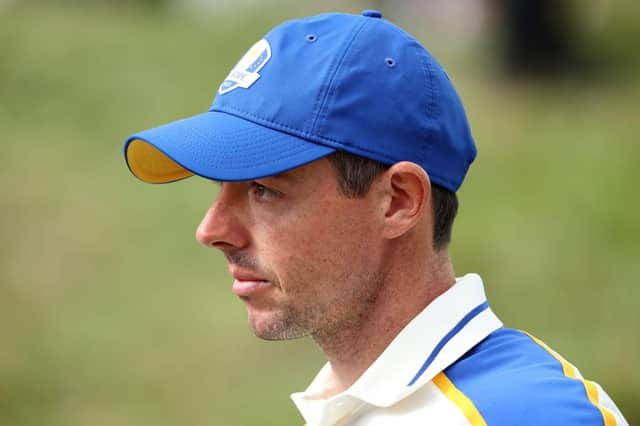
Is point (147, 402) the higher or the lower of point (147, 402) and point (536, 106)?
the lower

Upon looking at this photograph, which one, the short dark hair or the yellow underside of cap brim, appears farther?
the yellow underside of cap brim

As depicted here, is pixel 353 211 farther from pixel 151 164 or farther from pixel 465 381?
pixel 151 164

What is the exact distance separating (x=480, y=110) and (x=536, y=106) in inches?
18.4

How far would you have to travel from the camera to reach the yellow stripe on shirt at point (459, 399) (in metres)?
1.66

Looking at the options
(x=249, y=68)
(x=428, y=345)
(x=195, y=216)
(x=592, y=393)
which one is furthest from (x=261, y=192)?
(x=195, y=216)

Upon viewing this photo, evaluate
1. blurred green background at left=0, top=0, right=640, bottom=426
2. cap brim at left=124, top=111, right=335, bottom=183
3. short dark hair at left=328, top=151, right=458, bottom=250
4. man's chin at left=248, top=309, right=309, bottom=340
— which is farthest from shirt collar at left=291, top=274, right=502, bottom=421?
blurred green background at left=0, top=0, right=640, bottom=426

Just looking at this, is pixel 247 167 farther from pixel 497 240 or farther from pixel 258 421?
pixel 497 240

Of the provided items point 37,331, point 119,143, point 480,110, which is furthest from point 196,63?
point 37,331

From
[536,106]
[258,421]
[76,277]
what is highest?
[536,106]

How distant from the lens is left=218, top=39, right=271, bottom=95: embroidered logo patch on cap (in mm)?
1903

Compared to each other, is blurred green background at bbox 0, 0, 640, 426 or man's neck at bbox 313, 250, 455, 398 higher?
man's neck at bbox 313, 250, 455, 398

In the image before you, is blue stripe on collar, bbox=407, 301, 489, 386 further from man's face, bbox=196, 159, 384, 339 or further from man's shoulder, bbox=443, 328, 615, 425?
man's face, bbox=196, 159, 384, 339

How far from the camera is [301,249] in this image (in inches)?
72.3

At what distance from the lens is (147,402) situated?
19.0ft
